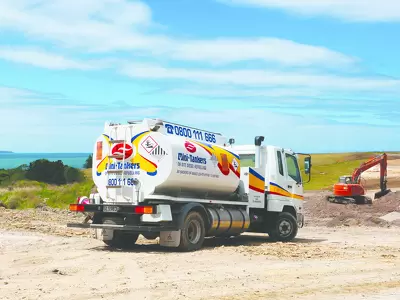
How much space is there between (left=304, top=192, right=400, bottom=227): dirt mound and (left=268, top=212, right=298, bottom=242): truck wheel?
9874 millimetres

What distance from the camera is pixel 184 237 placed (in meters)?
17.9

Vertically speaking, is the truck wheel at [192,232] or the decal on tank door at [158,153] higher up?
the decal on tank door at [158,153]

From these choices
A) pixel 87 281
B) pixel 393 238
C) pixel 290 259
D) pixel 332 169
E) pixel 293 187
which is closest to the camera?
→ pixel 87 281

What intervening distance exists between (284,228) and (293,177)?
72.5 inches

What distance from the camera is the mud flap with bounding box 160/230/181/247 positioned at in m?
17.8

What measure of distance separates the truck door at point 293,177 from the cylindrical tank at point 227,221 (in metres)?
2.50

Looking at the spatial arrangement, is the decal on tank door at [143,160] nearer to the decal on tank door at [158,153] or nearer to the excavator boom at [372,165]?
the decal on tank door at [158,153]

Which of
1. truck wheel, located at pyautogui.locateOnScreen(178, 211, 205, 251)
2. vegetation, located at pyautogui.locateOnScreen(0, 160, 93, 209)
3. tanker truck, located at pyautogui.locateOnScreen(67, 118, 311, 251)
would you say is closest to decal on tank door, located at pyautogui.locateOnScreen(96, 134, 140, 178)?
tanker truck, located at pyautogui.locateOnScreen(67, 118, 311, 251)

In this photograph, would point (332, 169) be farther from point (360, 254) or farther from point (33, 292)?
point (33, 292)

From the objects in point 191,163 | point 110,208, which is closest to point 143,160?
point 191,163

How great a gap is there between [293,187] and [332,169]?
2042 inches

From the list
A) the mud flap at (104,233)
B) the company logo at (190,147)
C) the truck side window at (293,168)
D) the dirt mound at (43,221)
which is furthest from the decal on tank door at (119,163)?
the truck side window at (293,168)

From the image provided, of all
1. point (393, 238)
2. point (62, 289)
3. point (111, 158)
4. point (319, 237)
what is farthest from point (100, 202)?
point (393, 238)

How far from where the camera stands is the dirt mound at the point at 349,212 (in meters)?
32.4
